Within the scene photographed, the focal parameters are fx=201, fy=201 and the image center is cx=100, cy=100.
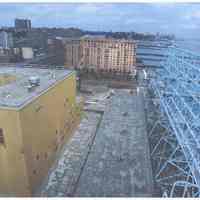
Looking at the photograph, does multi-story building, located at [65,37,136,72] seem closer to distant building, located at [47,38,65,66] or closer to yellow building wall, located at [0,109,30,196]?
distant building, located at [47,38,65,66]

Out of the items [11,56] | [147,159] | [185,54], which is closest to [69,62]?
[11,56]

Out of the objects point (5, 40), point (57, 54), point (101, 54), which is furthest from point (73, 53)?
point (5, 40)

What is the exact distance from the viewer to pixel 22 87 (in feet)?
28.3

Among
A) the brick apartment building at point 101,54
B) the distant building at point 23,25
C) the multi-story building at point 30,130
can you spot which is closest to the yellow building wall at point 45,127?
the multi-story building at point 30,130

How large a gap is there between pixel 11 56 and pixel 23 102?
80.4 ft

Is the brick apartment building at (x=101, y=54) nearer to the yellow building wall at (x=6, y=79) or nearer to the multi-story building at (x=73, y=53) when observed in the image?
the multi-story building at (x=73, y=53)

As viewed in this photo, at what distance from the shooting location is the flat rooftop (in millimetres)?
6926

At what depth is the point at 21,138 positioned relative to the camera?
21.3ft

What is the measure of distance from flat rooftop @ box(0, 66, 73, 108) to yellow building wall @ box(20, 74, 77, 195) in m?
0.28

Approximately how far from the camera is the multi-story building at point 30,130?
6.50 m

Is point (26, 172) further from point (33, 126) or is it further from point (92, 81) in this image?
point (92, 81)

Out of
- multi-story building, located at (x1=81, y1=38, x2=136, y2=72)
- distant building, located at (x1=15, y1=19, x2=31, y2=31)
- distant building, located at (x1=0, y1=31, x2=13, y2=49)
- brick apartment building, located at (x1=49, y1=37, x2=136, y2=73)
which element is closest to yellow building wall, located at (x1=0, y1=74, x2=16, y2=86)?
brick apartment building, located at (x1=49, y1=37, x2=136, y2=73)

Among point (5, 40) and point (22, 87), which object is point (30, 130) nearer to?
point (22, 87)

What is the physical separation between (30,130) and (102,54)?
19645mm
